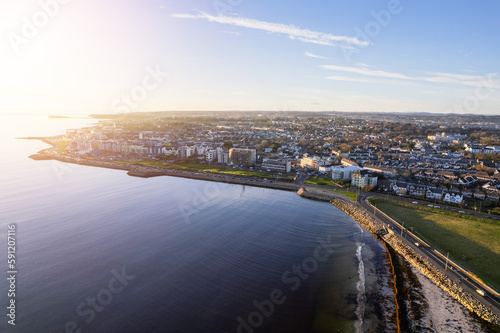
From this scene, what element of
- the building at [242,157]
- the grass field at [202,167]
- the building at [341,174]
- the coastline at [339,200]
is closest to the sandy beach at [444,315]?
the coastline at [339,200]

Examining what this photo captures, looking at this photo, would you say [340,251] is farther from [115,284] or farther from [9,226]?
[9,226]

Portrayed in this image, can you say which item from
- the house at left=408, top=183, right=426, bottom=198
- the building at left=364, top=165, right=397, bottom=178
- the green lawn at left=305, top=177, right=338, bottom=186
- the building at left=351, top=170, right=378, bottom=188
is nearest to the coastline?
the green lawn at left=305, top=177, right=338, bottom=186

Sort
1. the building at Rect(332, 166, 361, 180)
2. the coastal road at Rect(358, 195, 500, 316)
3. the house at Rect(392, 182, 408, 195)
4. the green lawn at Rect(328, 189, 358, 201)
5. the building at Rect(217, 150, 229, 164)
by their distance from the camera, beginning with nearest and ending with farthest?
1. the coastal road at Rect(358, 195, 500, 316)
2. the green lawn at Rect(328, 189, 358, 201)
3. the house at Rect(392, 182, 408, 195)
4. the building at Rect(332, 166, 361, 180)
5. the building at Rect(217, 150, 229, 164)

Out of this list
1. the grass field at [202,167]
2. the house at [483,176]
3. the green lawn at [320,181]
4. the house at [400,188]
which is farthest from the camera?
the grass field at [202,167]

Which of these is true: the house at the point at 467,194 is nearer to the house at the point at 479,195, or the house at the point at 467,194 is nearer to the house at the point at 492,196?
the house at the point at 479,195

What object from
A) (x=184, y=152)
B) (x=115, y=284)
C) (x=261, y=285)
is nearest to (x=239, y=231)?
(x=261, y=285)

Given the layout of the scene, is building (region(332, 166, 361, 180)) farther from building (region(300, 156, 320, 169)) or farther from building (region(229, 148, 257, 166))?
building (region(229, 148, 257, 166))
